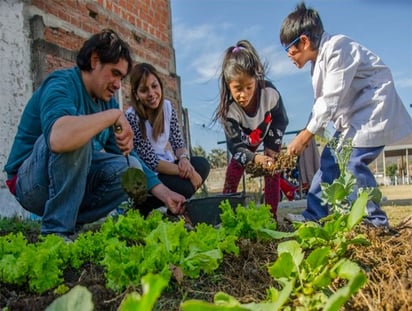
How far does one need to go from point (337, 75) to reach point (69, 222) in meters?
1.58

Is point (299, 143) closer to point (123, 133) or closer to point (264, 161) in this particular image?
point (264, 161)

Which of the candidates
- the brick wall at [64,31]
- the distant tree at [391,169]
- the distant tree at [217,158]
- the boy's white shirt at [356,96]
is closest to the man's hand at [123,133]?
the boy's white shirt at [356,96]

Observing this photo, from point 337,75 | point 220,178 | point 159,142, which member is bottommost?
point 220,178

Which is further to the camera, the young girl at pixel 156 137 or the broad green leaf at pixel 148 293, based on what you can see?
the young girl at pixel 156 137

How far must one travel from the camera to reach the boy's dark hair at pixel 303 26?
2.62m

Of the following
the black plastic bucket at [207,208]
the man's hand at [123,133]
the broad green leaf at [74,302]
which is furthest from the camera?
the black plastic bucket at [207,208]

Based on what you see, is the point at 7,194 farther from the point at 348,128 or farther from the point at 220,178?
the point at 220,178

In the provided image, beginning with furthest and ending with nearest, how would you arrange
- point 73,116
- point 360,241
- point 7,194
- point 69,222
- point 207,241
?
1. point 7,194
2. point 69,222
3. point 73,116
4. point 207,241
5. point 360,241

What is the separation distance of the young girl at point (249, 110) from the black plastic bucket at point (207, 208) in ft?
2.23

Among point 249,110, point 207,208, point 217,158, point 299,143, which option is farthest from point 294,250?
point 217,158

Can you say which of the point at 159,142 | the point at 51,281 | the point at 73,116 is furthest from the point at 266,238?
the point at 159,142

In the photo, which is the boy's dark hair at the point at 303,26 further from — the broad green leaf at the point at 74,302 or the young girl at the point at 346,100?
the broad green leaf at the point at 74,302

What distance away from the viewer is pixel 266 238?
149 centimetres

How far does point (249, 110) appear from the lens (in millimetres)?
3232
